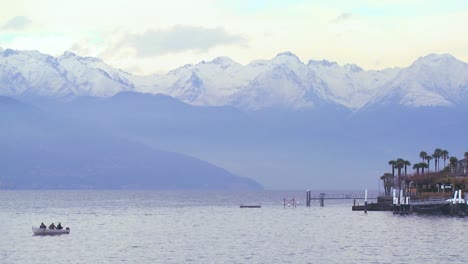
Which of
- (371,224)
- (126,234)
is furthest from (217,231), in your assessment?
(371,224)

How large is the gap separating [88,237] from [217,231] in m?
21.3

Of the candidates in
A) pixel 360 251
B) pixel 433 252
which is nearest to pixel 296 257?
pixel 360 251

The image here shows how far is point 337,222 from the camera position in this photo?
6841 inches

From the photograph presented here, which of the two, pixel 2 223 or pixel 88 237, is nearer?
pixel 88 237

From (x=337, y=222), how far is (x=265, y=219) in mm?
18667

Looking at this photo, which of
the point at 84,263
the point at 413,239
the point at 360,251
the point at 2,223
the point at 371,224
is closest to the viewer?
the point at 84,263

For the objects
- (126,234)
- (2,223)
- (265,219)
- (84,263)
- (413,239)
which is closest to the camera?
(84,263)

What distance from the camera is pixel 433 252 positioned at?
11281 centimetres

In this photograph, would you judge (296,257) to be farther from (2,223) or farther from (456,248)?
(2,223)

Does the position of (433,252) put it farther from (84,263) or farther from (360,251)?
(84,263)

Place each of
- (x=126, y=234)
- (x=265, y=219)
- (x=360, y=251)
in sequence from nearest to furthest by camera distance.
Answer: (x=360, y=251) < (x=126, y=234) < (x=265, y=219)

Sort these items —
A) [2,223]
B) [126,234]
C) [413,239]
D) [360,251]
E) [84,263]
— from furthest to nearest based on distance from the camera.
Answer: [2,223], [126,234], [413,239], [360,251], [84,263]

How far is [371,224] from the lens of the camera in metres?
164

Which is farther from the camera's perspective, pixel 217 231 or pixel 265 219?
pixel 265 219
